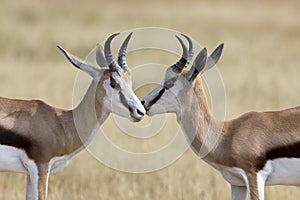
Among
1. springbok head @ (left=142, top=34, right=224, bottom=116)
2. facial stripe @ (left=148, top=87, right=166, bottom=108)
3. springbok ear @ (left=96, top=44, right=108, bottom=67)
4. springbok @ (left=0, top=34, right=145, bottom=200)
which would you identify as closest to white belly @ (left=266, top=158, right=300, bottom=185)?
springbok head @ (left=142, top=34, right=224, bottom=116)

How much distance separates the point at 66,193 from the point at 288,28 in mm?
16416

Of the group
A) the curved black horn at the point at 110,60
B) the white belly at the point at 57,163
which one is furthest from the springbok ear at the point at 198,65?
the white belly at the point at 57,163

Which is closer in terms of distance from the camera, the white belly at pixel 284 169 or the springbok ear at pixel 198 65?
the white belly at pixel 284 169

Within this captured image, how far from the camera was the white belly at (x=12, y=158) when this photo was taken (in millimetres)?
8453

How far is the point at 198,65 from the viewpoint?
8.52m

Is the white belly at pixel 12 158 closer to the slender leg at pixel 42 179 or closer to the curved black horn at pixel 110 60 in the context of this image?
the slender leg at pixel 42 179

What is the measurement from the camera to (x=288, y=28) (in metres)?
25.2

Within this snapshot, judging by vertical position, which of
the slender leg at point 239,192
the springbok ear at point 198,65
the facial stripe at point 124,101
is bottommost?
the slender leg at point 239,192

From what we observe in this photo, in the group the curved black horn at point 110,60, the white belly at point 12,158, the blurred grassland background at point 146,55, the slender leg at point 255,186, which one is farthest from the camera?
the blurred grassland background at point 146,55

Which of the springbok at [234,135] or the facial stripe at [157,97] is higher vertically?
the facial stripe at [157,97]

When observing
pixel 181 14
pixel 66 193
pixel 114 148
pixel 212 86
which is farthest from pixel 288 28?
pixel 66 193

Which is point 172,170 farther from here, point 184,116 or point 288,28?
point 288,28

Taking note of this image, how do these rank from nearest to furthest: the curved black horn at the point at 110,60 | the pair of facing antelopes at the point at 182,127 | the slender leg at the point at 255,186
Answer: the slender leg at the point at 255,186
the pair of facing antelopes at the point at 182,127
the curved black horn at the point at 110,60

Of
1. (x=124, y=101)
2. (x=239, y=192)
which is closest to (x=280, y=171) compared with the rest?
(x=239, y=192)
